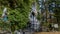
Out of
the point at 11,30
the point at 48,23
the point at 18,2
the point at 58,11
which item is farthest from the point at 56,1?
the point at 11,30

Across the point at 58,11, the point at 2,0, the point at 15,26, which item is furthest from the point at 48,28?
the point at 2,0

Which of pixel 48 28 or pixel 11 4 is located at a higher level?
pixel 11 4

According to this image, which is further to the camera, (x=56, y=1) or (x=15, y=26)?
(x=56, y=1)

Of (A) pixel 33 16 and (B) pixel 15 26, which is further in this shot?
(A) pixel 33 16

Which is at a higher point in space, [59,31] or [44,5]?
[44,5]

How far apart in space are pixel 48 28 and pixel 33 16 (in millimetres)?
761

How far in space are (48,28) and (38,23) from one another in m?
0.43

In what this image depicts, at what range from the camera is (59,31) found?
6.18 meters

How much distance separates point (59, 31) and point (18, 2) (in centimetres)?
199

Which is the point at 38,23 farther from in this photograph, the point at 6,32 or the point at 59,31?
the point at 6,32

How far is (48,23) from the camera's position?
6477 mm

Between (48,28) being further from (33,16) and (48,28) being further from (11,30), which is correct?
(11,30)

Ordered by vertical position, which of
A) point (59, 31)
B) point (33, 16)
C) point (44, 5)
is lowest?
point (59, 31)

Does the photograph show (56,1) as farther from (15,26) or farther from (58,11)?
(15,26)
